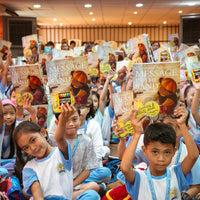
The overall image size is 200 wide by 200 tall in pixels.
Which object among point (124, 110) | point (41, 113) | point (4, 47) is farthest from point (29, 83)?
point (4, 47)

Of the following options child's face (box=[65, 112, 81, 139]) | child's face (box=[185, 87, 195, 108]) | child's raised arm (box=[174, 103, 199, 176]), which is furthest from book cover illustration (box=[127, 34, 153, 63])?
child's raised arm (box=[174, 103, 199, 176])

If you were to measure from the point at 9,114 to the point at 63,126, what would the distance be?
1029 millimetres

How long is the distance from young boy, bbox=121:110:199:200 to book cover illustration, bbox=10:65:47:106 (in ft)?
2.73

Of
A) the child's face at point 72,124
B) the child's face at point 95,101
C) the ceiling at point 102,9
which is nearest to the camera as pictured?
the child's face at point 72,124

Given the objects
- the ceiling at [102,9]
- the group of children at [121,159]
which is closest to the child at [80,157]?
the group of children at [121,159]

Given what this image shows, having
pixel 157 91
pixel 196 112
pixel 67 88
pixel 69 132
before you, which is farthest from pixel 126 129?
pixel 196 112

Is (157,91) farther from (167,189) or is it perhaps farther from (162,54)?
(162,54)

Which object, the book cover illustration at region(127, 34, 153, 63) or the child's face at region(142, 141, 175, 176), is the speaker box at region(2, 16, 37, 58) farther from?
the child's face at region(142, 141, 175, 176)

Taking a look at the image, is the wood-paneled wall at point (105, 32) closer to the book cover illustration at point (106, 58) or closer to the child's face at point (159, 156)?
the book cover illustration at point (106, 58)

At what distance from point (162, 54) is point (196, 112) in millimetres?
1011

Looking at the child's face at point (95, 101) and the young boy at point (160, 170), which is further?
the child's face at point (95, 101)

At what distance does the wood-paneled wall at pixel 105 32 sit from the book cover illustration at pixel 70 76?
12.1 m

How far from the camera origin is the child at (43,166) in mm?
1697

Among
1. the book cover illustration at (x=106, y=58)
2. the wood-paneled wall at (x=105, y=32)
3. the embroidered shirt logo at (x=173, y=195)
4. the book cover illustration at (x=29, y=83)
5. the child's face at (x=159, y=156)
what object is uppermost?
the wood-paneled wall at (x=105, y=32)
